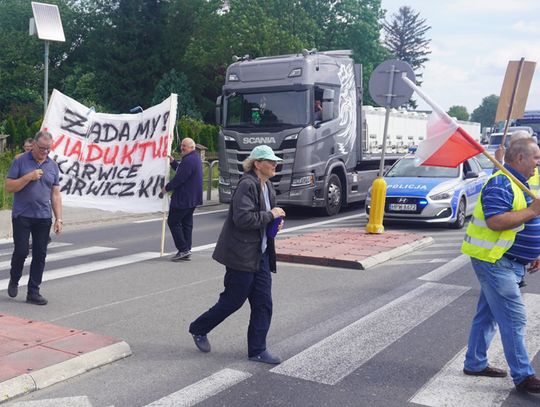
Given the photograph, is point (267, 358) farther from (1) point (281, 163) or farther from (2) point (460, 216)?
(1) point (281, 163)

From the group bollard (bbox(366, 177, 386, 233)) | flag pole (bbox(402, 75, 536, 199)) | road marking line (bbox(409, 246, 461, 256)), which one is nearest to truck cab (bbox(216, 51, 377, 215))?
bollard (bbox(366, 177, 386, 233))

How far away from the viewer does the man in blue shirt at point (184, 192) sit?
392 inches

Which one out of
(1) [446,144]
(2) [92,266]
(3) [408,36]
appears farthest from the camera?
(3) [408,36]

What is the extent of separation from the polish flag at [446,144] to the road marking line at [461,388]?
5.12 ft

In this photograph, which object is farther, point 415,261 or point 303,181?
point 303,181

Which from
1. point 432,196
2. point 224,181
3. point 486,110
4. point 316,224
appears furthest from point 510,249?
point 486,110

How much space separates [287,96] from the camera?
51.7 ft

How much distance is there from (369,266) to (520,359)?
4.89 m

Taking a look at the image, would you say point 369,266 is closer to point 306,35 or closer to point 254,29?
point 254,29

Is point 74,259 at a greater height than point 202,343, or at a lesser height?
lesser

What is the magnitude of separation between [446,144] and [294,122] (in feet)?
34.4

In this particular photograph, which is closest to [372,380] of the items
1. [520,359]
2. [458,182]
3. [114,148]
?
[520,359]

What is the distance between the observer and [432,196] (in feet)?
44.4

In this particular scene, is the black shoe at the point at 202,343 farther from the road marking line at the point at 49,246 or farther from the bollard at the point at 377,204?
the bollard at the point at 377,204
